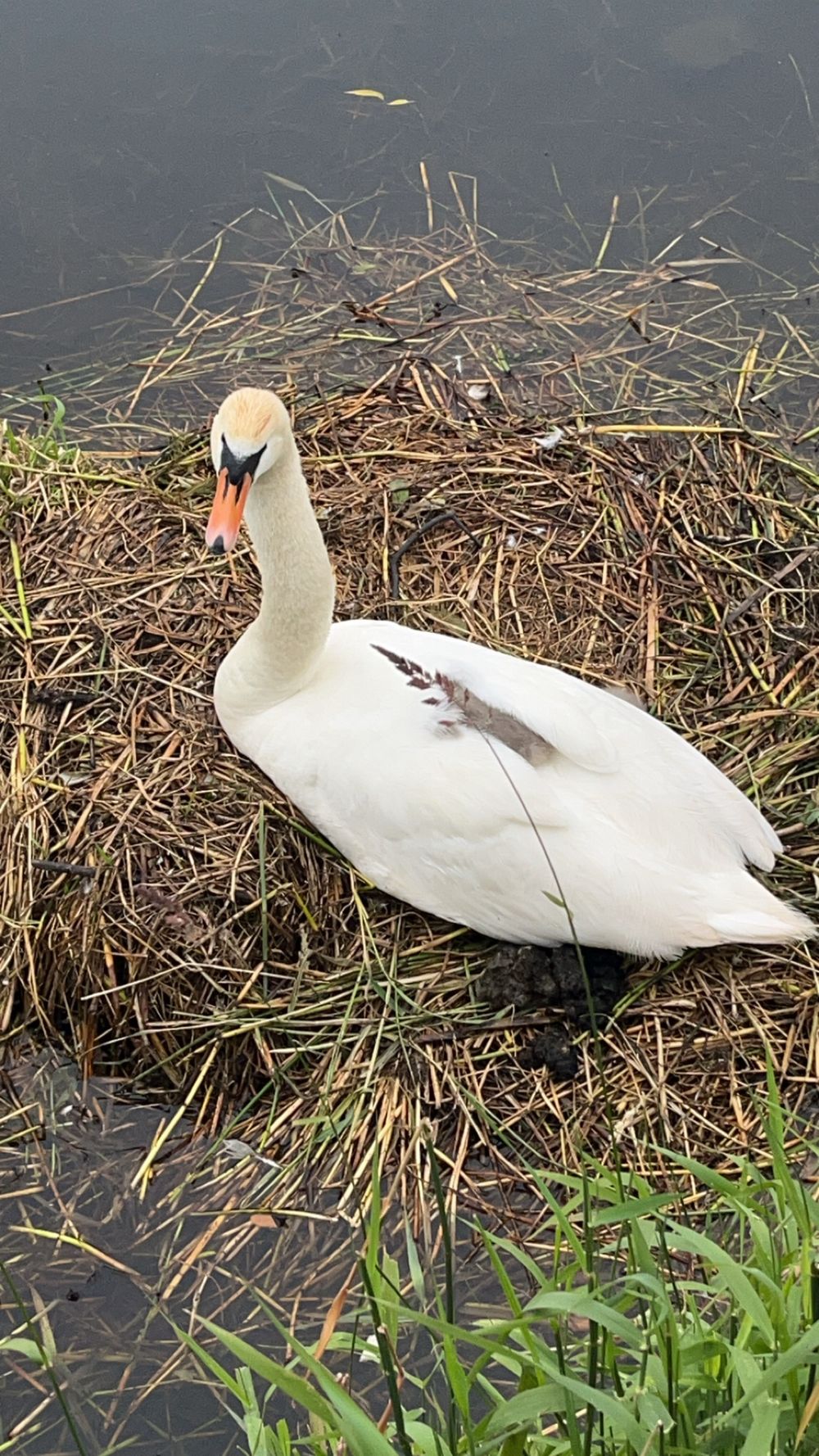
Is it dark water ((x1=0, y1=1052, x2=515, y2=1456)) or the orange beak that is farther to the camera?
the orange beak

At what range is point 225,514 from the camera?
9.85 feet

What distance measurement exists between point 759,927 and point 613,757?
513 millimetres

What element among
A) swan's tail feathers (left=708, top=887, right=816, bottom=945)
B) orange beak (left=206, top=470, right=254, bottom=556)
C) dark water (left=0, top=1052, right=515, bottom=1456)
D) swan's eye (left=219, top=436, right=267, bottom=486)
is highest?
swan's eye (left=219, top=436, right=267, bottom=486)

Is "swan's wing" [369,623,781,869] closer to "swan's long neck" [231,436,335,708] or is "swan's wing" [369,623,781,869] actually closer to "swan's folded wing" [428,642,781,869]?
"swan's folded wing" [428,642,781,869]

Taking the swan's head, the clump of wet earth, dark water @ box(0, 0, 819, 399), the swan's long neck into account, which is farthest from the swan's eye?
dark water @ box(0, 0, 819, 399)

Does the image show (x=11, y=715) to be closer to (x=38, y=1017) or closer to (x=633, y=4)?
(x=38, y=1017)

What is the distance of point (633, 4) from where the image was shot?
227 inches

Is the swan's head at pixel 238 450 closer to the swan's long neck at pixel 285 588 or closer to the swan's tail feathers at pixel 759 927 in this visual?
the swan's long neck at pixel 285 588

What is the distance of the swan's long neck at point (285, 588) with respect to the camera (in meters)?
3.26

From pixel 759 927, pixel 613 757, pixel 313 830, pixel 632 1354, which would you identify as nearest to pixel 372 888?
pixel 313 830

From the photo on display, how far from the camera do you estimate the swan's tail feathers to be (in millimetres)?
3102

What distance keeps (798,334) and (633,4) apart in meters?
1.92

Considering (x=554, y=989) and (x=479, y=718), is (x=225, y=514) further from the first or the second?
(x=554, y=989)

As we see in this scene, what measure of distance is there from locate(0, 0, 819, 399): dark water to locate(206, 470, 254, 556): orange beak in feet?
7.47
